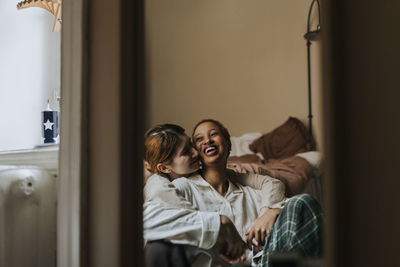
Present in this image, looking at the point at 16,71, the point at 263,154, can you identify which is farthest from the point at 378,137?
the point at 16,71

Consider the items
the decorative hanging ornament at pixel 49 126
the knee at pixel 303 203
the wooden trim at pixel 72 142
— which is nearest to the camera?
the knee at pixel 303 203

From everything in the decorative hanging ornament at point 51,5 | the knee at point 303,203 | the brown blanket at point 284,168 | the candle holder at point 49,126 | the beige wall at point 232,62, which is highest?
the decorative hanging ornament at point 51,5

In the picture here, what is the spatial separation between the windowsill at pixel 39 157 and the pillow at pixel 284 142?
0.50 metres

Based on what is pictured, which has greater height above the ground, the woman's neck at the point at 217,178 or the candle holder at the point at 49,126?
the candle holder at the point at 49,126

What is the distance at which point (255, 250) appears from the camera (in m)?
0.68

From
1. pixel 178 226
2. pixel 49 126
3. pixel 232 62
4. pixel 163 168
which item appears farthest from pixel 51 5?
pixel 178 226

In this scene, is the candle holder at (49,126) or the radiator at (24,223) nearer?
the radiator at (24,223)

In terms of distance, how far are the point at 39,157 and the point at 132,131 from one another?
0.44m

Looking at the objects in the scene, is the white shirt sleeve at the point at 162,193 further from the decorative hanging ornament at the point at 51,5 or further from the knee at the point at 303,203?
the decorative hanging ornament at the point at 51,5

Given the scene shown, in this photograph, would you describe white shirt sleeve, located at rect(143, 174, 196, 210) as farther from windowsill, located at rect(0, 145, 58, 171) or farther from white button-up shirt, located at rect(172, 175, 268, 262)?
windowsill, located at rect(0, 145, 58, 171)

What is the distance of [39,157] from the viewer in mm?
938

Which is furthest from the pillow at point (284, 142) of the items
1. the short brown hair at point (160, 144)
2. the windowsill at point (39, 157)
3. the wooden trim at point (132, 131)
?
the windowsill at point (39, 157)

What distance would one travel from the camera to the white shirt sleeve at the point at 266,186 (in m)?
0.71

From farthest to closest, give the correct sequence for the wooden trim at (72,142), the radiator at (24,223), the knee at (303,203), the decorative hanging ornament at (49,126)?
the decorative hanging ornament at (49,126) → the radiator at (24,223) → the wooden trim at (72,142) → the knee at (303,203)
